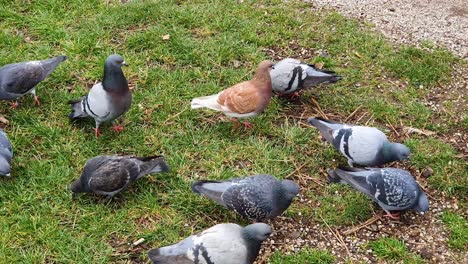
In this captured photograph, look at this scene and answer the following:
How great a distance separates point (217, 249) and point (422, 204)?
1.81 m

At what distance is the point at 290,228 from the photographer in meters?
4.66

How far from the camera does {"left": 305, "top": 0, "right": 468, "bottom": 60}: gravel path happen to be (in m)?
6.80

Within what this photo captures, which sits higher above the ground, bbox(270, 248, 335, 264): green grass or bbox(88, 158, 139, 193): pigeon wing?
bbox(88, 158, 139, 193): pigeon wing

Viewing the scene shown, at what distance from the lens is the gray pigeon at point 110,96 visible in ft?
16.8

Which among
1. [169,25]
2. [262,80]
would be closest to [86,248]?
[262,80]

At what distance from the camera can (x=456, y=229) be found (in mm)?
4586

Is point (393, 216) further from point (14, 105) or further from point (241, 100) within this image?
point (14, 105)

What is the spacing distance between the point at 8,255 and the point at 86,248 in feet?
1.96

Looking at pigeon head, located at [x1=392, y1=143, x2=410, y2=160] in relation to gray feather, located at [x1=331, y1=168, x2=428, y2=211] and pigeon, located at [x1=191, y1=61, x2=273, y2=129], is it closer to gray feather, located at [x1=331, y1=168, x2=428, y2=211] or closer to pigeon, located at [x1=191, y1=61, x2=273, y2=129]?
gray feather, located at [x1=331, y1=168, x2=428, y2=211]

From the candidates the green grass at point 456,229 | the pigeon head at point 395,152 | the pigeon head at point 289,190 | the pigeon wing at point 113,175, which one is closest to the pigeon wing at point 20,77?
the pigeon wing at point 113,175

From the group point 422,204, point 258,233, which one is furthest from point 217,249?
point 422,204

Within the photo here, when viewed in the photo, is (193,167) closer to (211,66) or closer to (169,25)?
(211,66)

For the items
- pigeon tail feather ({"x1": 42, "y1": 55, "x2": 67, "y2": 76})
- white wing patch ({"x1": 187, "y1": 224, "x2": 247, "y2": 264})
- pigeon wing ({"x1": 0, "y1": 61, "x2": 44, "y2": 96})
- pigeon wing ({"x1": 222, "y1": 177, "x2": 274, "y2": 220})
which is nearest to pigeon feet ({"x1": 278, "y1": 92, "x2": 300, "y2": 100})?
pigeon wing ({"x1": 222, "y1": 177, "x2": 274, "y2": 220})

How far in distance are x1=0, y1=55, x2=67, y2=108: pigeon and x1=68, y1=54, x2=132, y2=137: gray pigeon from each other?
72cm
